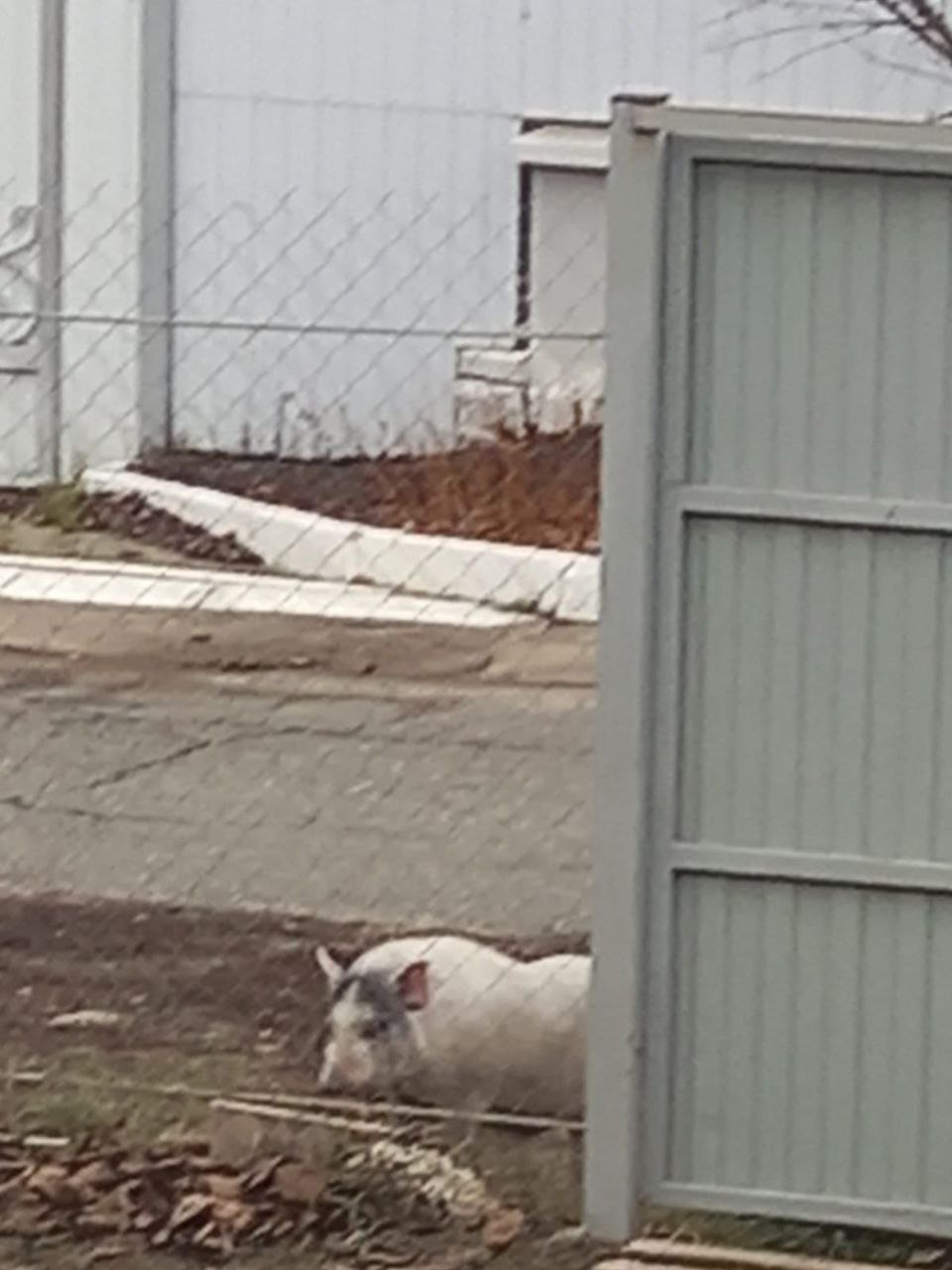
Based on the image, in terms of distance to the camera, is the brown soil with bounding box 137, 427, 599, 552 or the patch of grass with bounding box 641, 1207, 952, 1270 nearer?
the patch of grass with bounding box 641, 1207, 952, 1270

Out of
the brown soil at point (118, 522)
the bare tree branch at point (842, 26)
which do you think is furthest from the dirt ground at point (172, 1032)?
the bare tree branch at point (842, 26)

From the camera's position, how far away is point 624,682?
18.0 ft

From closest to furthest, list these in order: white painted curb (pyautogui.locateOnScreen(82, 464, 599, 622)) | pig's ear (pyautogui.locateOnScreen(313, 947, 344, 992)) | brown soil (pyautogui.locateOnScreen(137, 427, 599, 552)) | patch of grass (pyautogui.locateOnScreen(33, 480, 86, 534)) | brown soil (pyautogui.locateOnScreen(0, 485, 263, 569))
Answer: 1. pig's ear (pyautogui.locateOnScreen(313, 947, 344, 992))
2. white painted curb (pyautogui.locateOnScreen(82, 464, 599, 622))
3. brown soil (pyautogui.locateOnScreen(137, 427, 599, 552))
4. brown soil (pyautogui.locateOnScreen(0, 485, 263, 569))
5. patch of grass (pyautogui.locateOnScreen(33, 480, 86, 534))

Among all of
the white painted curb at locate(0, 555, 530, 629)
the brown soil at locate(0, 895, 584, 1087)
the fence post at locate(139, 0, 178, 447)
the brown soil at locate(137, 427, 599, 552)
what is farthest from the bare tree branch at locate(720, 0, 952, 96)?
the brown soil at locate(0, 895, 584, 1087)

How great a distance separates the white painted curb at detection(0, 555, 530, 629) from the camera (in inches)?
500

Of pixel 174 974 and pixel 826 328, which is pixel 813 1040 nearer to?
pixel 826 328

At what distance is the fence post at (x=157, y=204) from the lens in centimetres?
1567

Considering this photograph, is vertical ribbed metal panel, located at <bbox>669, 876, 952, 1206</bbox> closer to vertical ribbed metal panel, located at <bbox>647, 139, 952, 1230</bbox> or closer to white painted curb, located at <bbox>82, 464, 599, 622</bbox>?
vertical ribbed metal panel, located at <bbox>647, 139, 952, 1230</bbox>

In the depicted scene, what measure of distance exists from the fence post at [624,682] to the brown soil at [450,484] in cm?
736

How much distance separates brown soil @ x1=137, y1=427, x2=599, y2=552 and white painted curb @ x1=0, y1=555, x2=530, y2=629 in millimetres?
552

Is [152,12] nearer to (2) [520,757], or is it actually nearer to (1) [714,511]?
(2) [520,757]

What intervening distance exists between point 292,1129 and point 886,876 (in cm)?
123

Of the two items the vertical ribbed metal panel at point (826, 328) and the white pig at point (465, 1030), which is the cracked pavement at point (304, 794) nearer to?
the white pig at point (465, 1030)

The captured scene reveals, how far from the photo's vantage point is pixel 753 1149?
559 centimetres
